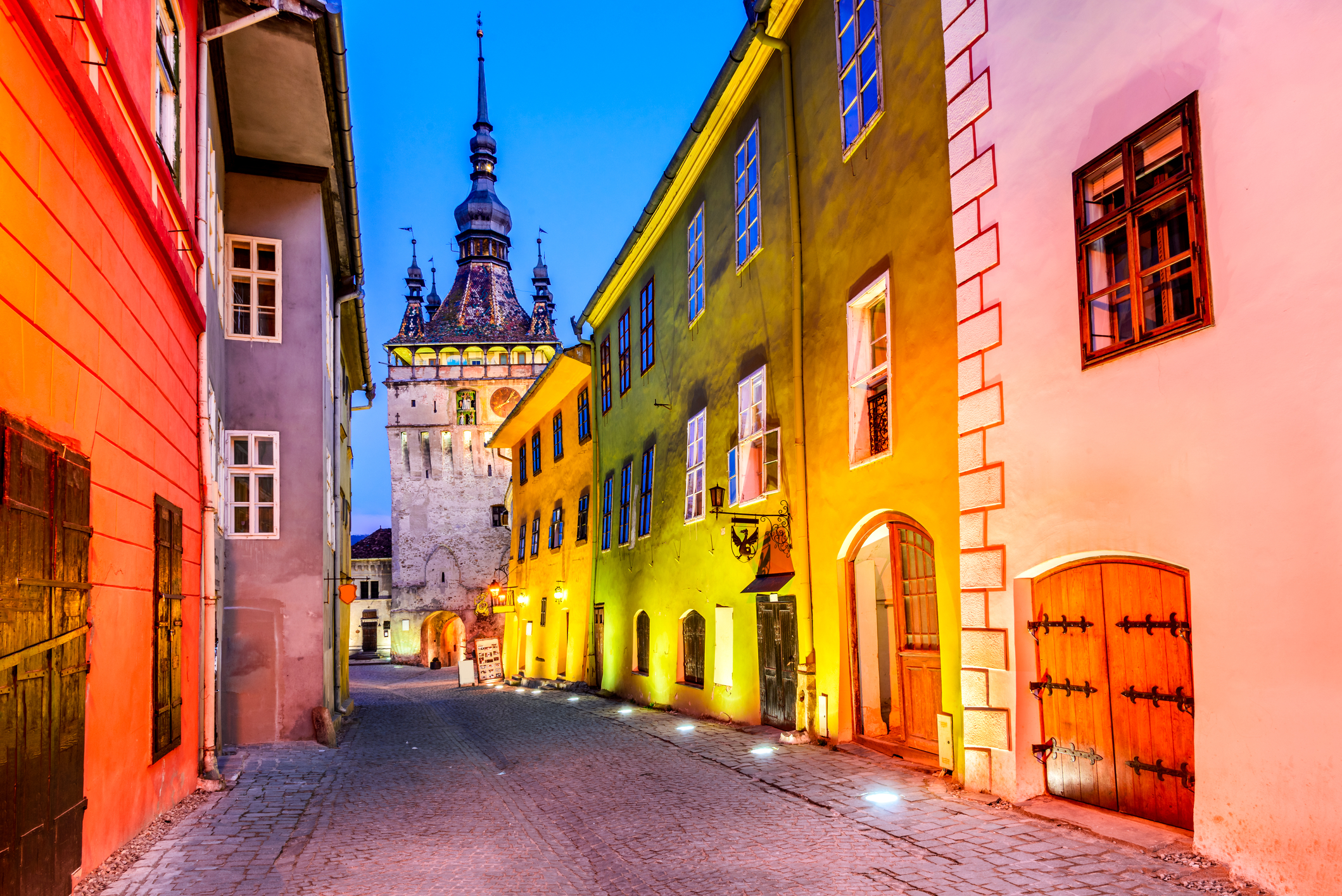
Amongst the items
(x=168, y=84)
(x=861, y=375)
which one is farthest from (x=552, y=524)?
(x=168, y=84)

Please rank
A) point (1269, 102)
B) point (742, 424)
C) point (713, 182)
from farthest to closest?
point (713, 182)
point (742, 424)
point (1269, 102)

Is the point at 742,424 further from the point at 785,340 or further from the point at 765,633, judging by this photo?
the point at 765,633

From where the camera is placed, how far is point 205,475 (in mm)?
9867

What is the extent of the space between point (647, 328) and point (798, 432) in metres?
8.27

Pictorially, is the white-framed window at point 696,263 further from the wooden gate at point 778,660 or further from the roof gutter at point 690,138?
the wooden gate at point 778,660

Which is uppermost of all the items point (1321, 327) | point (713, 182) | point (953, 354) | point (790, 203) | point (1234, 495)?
point (713, 182)

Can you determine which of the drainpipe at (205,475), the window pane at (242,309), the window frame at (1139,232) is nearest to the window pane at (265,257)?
the window pane at (242,309)

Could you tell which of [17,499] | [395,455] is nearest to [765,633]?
[17,499]

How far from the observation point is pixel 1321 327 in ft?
16.3

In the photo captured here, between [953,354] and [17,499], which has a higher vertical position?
[953,354]

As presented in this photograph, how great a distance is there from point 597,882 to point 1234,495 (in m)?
4.27

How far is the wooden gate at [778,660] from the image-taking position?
11.7 meters

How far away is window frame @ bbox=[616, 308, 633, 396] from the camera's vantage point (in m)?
20.9

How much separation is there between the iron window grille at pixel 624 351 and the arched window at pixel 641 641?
484cm
